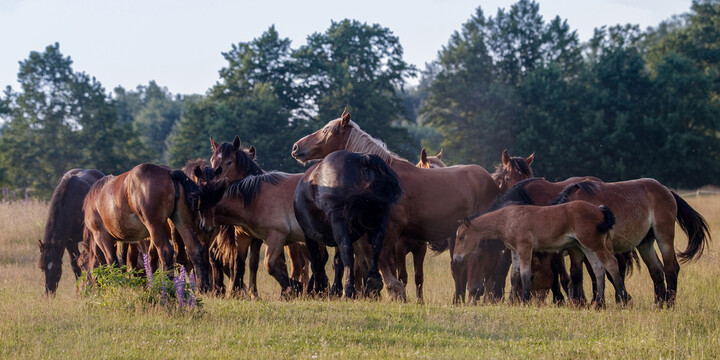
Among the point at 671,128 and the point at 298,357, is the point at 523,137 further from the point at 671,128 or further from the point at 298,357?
the point at 298,357

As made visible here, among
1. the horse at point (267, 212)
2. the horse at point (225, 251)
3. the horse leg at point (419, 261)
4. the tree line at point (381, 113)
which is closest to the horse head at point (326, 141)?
the horse at point (267, 212)

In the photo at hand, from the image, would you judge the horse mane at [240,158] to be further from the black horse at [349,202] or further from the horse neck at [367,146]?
the black horse at [349,202]

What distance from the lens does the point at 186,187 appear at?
10.9 metres

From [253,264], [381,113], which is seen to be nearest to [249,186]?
[253,264]

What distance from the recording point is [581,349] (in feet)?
23.2

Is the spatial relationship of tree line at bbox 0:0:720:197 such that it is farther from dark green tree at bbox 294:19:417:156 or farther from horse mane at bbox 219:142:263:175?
horse mane at bbox 219:142:263:175

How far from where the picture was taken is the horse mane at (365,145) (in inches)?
458

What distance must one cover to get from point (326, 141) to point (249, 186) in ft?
5.44

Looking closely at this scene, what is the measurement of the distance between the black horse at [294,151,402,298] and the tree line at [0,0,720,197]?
31.1 m

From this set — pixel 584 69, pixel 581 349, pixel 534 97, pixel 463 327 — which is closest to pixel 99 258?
pixel 463 327

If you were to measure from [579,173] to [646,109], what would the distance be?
607 centimetres

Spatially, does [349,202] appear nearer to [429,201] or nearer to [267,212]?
[429,201]

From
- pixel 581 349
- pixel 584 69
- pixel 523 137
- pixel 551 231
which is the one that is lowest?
pixel 581 349

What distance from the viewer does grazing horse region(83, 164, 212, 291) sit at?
1055 cm
